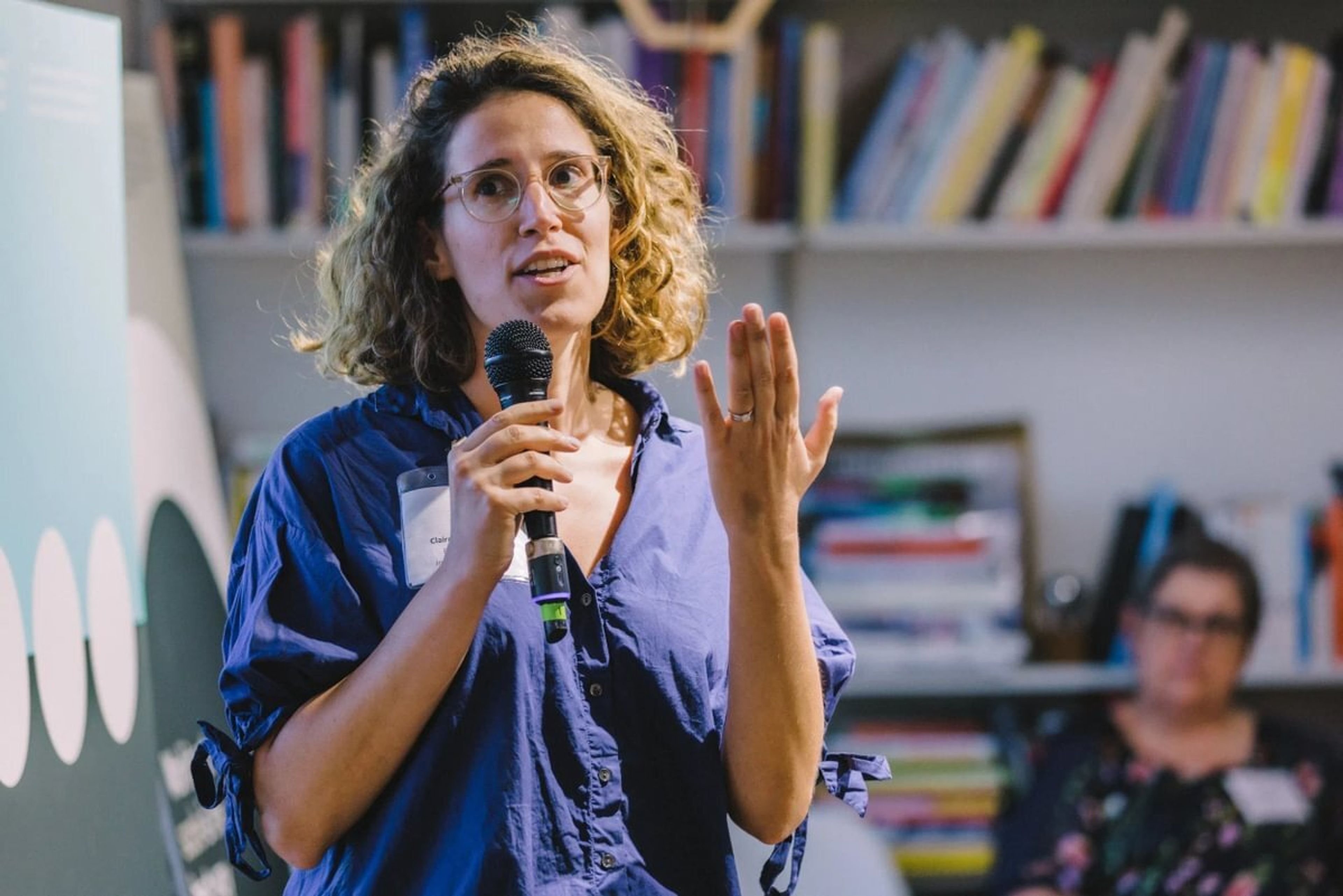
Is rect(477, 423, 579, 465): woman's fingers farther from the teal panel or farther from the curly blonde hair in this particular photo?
the teal panel

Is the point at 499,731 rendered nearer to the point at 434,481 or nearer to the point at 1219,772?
the point at 434,481

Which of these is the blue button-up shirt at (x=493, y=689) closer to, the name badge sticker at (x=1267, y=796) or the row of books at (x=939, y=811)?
the row of books at (x=939, y=811)

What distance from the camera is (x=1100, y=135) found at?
291 centimetres

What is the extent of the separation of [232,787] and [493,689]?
218mm

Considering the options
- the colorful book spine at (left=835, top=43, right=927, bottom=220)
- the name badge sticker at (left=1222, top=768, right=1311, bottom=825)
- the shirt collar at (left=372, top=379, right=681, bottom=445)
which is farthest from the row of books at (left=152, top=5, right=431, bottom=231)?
the name badge sticker at (left=1222, top=768, right=1311, bottom=825)

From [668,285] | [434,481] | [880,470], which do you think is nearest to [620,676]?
[434,481]

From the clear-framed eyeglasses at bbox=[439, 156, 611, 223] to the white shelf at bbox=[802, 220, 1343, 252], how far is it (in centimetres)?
165

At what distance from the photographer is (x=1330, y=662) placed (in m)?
2.95

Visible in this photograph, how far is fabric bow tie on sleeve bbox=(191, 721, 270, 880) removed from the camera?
117 cm

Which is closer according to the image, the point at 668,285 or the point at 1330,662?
the point at 668,285

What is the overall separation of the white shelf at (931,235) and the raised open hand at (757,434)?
1701mm

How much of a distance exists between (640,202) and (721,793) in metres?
0.56

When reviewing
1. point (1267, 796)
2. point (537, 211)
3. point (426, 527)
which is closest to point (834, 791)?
point (426, 527)

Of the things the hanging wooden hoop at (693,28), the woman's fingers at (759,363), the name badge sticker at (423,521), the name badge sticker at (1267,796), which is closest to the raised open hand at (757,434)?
the woman's fingers at (759,363)
